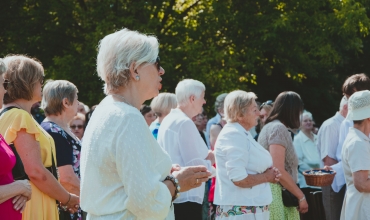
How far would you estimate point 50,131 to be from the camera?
510 cm

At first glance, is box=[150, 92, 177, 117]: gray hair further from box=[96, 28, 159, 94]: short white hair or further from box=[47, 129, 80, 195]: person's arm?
box=[96, 28, 159, 94]: short white hair

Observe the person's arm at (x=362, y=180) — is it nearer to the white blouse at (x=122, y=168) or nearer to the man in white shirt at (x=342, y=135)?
the man in white shirt at (x=342, y=135)

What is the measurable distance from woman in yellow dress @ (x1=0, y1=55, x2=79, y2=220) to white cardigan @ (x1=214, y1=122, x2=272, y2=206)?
1.68 meters

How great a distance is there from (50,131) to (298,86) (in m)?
17.3

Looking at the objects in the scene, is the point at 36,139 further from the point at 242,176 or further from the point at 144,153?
the point at 242,176

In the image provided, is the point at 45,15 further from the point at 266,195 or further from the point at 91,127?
the point at 91,127

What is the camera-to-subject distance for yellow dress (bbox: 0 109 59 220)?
4.27 meters

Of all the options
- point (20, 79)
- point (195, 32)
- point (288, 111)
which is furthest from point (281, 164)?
point (195, 32)

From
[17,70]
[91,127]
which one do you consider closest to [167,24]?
[17,70]

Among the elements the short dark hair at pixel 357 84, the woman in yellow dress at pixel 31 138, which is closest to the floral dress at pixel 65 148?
the woman in yellow dress at pixel 31 138

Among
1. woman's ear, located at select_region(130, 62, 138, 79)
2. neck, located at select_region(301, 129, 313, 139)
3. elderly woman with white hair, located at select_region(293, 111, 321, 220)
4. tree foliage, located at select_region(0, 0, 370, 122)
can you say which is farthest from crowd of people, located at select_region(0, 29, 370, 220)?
tree foliage, located at select_region(0, 0, 370, 122)

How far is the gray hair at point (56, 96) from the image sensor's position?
17.4ft

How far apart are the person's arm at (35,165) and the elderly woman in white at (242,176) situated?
179 cm

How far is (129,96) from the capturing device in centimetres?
312
